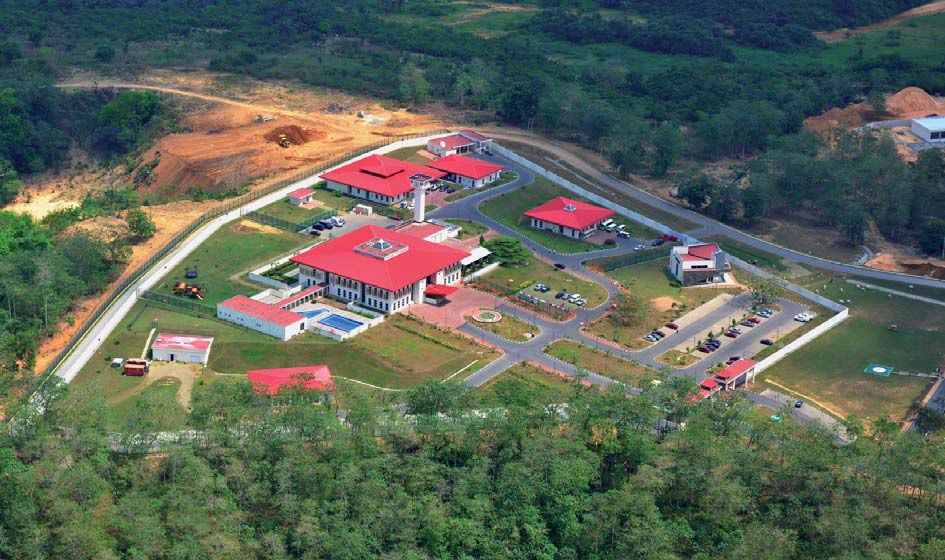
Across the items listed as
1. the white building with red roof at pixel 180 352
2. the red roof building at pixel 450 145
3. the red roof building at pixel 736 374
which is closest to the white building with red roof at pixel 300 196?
the red roof building at pixel 450 145

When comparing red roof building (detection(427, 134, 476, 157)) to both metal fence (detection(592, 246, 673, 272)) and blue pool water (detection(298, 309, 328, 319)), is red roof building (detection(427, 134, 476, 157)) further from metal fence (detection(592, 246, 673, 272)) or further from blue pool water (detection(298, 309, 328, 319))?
blue pool water (detection(298, 309, 328, 319))

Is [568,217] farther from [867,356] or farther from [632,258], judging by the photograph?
[867,356]

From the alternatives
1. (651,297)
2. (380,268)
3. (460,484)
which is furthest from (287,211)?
(460,484)

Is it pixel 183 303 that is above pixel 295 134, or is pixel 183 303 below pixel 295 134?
below

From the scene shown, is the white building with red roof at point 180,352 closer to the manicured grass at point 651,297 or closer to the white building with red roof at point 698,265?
the manicured grass at point 651,297

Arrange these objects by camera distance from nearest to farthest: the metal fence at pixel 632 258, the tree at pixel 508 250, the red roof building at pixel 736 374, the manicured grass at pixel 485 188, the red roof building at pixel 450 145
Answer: the red roof building at pixel 736 374 → the tree at pixel 508 250 → the metal fence at pixel 632 258 → the manicured grass at pixel 485 188 → the red roof building at pixel 450 145

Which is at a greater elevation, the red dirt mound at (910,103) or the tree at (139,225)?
the red dirt mound at (910,103)

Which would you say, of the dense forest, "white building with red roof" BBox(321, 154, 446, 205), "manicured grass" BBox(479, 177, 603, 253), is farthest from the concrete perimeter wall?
the dense forest

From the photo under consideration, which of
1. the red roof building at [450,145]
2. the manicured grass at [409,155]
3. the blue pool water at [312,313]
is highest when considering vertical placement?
the red roof building at [450,145]
